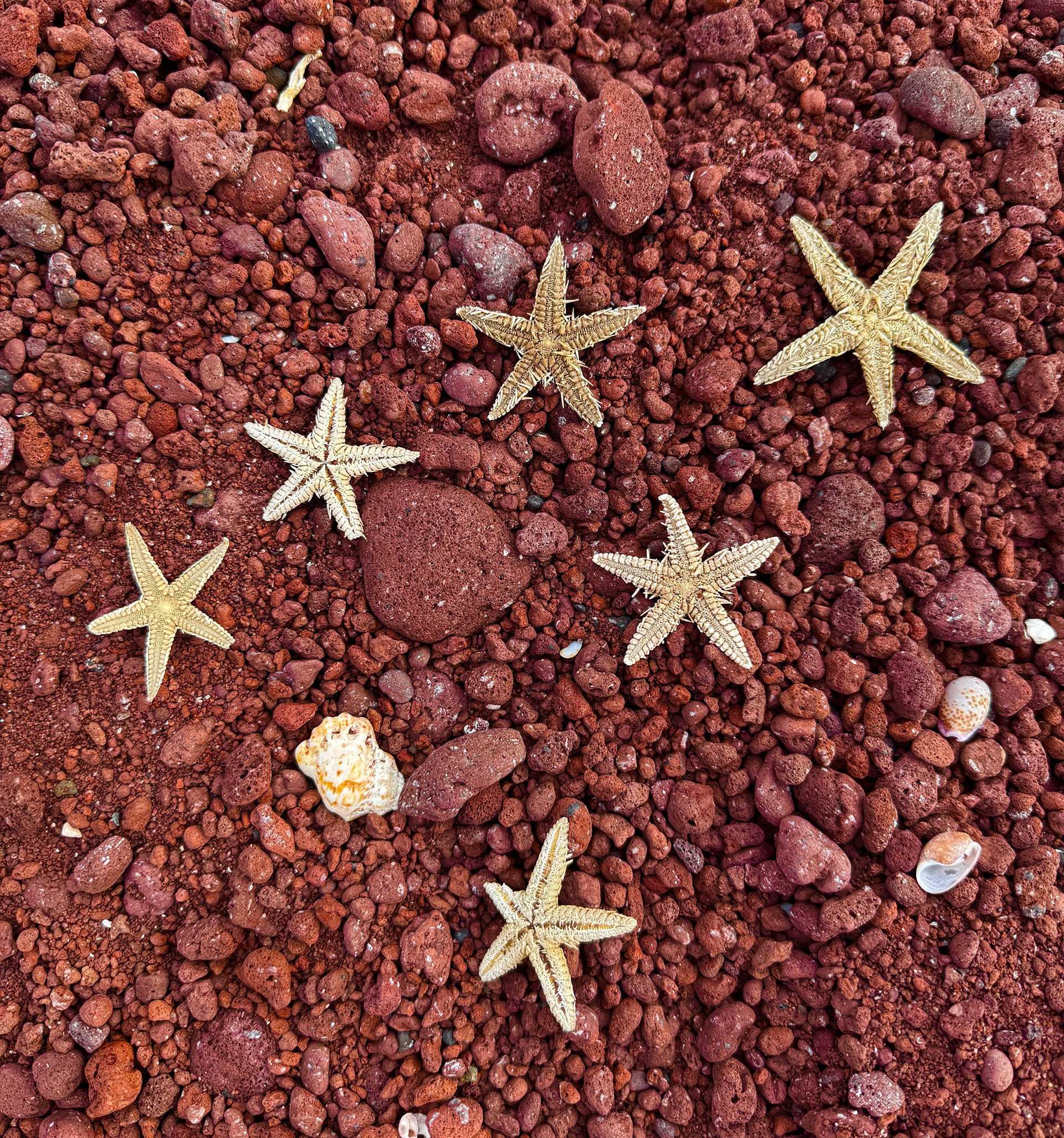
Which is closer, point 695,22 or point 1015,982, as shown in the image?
point 1015,982

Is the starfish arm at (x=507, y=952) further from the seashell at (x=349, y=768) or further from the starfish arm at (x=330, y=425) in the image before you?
the starfish arm at (x=330, y=425)

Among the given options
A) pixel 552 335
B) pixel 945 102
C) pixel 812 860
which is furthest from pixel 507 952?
pixel 945 102

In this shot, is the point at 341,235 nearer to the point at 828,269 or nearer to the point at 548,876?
the point at 828,269

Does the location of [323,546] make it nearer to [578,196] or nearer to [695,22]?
[578,196]

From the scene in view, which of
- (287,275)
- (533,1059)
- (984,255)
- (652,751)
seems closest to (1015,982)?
(652,751)

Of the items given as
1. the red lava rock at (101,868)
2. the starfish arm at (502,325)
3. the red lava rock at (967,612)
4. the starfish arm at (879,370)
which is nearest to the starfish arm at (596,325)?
the starfish arm at (502,325)
